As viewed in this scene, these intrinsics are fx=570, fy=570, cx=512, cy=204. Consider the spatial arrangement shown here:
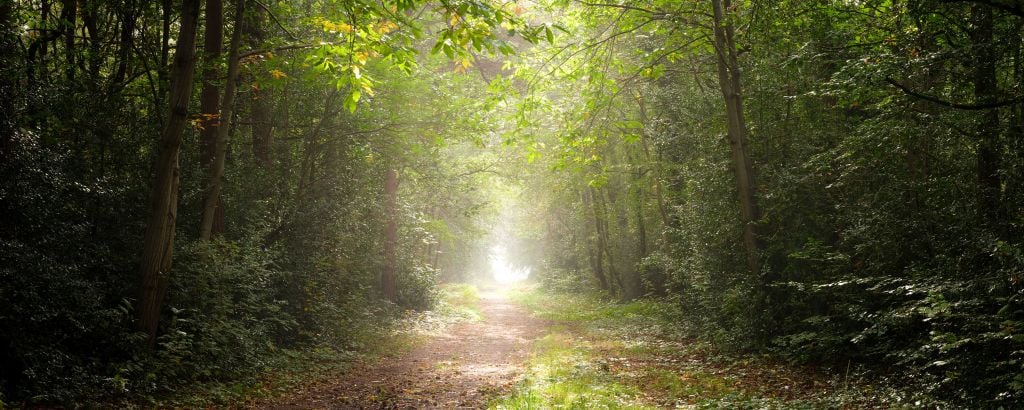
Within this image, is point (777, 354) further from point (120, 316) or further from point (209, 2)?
point (209, 2)

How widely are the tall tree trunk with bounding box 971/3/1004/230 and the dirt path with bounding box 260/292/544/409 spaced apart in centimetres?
663

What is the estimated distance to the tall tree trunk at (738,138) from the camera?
1056 centimetres

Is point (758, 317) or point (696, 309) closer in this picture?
point (758, 317)

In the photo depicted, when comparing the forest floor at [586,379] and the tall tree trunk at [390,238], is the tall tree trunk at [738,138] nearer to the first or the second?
the forest floor at [586,379]

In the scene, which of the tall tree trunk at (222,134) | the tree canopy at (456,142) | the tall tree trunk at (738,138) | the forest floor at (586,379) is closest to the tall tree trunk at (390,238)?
the tree canopy at (456,142)

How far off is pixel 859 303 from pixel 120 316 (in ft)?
33.1

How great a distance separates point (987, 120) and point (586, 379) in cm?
630

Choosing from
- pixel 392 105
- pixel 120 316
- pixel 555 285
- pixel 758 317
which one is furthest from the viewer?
pixel 555 285

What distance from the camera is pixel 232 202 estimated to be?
11344 mm

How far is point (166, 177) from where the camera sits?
7.75 metres

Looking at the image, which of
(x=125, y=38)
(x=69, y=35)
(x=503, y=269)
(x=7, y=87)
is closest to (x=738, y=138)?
(x=7, y=87)

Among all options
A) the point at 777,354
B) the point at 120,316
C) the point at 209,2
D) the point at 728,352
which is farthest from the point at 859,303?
the point at 209,2

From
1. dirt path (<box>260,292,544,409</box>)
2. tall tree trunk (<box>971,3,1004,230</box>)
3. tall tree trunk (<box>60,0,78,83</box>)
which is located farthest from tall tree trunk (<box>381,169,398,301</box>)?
tall tree trunk (<box>971,3,1004,230</box>)

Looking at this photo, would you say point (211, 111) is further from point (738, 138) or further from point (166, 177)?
point (738, 138)
